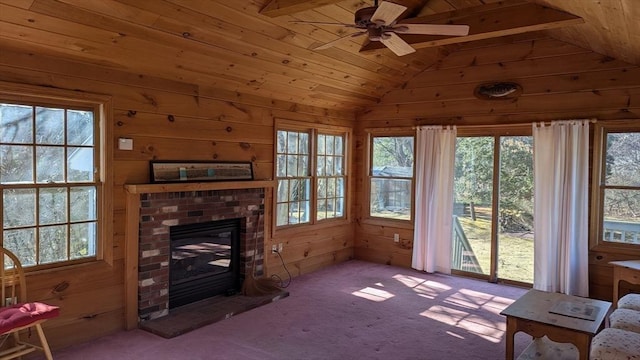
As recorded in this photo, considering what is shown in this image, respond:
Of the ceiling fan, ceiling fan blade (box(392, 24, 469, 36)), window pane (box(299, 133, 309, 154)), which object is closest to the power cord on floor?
window pane (box(299, 133, 309, 154))

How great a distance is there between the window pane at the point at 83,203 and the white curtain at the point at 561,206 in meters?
4.63

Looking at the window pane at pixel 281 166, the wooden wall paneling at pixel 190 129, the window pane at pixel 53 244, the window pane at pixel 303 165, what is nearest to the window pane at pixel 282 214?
the window pane at pixel 281 166

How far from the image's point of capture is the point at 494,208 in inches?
226

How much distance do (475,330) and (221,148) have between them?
3006mm

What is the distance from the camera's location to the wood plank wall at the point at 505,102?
4.97 m

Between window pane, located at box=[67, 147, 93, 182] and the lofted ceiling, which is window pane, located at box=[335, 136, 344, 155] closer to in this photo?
the lofted ceiling

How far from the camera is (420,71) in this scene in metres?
6.17

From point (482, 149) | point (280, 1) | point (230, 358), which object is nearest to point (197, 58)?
point (280, 1)

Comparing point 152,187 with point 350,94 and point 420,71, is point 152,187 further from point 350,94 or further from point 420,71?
point 420,71

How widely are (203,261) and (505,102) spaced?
3981 millimetres

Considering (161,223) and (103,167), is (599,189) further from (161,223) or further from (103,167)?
(103,167)

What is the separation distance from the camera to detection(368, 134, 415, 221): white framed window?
254 inches

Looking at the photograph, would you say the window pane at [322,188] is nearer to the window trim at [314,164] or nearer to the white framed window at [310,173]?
the white framed window at [310,173]

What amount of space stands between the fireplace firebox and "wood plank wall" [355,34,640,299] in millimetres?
2430
